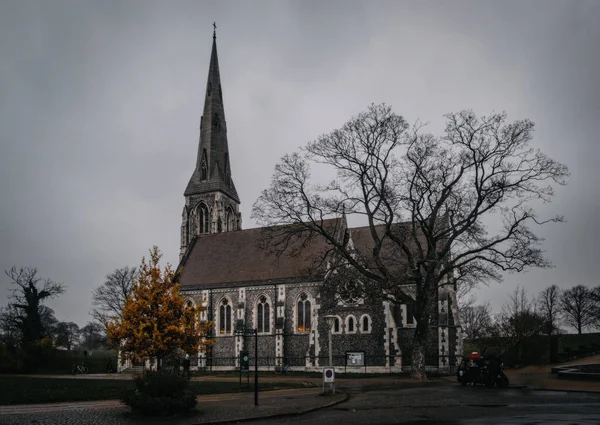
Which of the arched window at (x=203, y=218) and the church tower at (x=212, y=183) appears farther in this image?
the arched window at (x=203, y=218)

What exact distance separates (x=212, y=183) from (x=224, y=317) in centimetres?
1779

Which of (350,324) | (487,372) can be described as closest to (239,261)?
(350,324)

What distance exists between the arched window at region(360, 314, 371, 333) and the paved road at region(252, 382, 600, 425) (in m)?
20.5

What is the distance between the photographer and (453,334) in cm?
3941

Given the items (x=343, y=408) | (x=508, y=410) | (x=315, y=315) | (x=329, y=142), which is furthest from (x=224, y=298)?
(x=508, y=410)

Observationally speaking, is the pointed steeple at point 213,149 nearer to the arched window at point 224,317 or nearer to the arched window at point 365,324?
the arched window at point 224,317

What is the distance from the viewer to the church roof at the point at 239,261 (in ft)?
151

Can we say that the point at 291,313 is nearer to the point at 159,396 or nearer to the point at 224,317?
the point at 224,317

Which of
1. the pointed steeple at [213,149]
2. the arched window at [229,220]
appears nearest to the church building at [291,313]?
the arched window at [229,220]

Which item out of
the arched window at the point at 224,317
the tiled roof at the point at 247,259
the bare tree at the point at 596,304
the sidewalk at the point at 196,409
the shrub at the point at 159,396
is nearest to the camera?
the sidewalk at the point at 196,409

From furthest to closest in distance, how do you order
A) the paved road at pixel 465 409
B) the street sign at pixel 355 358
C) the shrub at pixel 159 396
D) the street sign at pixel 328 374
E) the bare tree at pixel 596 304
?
the bare tree at pixel 596 304 < the street sign at pixel 355 358 < the street sign at pixel 328 374 < the shrub at pixel 159 396 < the paved road at pixel 465 409

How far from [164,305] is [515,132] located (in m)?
20.6

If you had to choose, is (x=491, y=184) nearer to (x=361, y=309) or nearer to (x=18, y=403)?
(x=361, y=309)

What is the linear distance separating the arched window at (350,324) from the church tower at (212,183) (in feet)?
69.2
